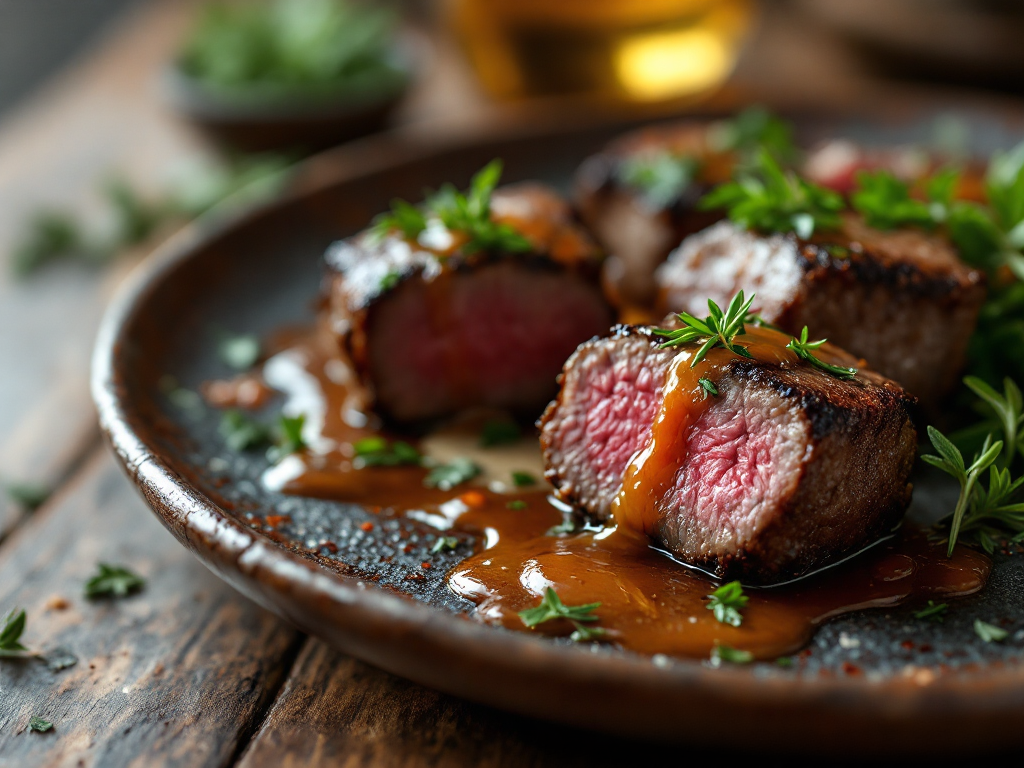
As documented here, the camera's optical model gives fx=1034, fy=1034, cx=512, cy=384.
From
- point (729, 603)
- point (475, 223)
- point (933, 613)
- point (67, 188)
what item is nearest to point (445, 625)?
point (729, 603)

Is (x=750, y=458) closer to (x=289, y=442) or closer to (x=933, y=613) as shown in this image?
(x=933, y=613)

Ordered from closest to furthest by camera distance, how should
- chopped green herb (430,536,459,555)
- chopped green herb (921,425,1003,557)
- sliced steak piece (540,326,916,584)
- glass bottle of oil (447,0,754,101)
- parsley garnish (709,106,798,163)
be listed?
sliced steak piece (540,326,916,584)
chopped green herb (921,425,1003,557)
chopped green herb (430,536,459,555)
parsley garnish (709,106,798,163)
glass bottle of oil (447,0,754,101)

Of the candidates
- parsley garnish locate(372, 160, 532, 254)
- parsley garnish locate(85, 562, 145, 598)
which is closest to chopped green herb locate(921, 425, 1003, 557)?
parsley garnish locate(372, 160, 532, 254)

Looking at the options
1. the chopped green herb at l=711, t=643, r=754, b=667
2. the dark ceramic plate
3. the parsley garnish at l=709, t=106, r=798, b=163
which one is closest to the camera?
the dark ceramic plate

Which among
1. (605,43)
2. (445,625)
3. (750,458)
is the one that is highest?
(605,43)

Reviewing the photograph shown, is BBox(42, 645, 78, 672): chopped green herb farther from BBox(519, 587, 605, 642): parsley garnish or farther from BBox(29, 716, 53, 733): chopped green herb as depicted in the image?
BBox(519, 587, 605, 642): parsley garnish

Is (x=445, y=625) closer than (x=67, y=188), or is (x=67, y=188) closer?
(x=445, y=625)

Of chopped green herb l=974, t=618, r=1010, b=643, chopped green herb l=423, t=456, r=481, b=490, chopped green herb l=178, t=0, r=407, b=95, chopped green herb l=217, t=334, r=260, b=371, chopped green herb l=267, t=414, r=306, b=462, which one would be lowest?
chopped green herb l=974, t=618, r=1010, b=643
